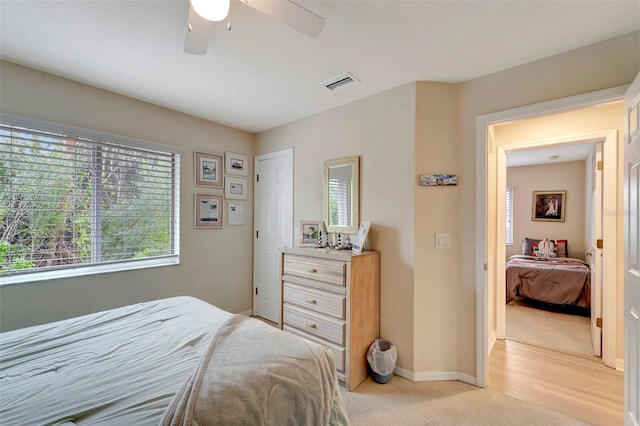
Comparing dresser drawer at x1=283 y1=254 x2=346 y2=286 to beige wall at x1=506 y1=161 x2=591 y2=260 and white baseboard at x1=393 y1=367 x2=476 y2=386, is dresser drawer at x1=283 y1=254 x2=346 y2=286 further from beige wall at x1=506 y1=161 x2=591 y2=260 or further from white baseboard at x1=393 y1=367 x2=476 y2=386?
beige wall at x1=506 y1=161 x2=591 y2=260

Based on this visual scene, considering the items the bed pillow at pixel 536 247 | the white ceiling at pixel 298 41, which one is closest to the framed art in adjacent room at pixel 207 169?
the white ceiling at pixel 298 41

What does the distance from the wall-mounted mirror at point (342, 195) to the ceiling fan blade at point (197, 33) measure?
5.21ft

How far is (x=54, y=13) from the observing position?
1.54 metres

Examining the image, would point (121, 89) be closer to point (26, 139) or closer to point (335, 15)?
point (26, 139)

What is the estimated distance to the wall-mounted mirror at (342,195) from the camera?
265 cm

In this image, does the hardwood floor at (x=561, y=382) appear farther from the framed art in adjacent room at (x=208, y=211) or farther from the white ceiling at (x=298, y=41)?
the framed art in adjacent room at (x=208, y=211)

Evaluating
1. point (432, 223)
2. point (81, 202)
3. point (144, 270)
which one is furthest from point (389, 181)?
point (81, 202)

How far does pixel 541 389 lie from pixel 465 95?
242cm

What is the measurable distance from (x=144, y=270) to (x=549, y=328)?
4645 millimetres

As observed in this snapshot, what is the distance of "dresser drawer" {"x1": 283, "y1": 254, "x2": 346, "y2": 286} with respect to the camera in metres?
2.22

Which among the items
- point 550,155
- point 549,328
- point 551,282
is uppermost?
point 550,155

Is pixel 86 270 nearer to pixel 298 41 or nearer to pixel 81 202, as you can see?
pixel 81 202

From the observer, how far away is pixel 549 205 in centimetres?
562

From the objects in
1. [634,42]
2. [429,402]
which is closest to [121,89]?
[429,402]
